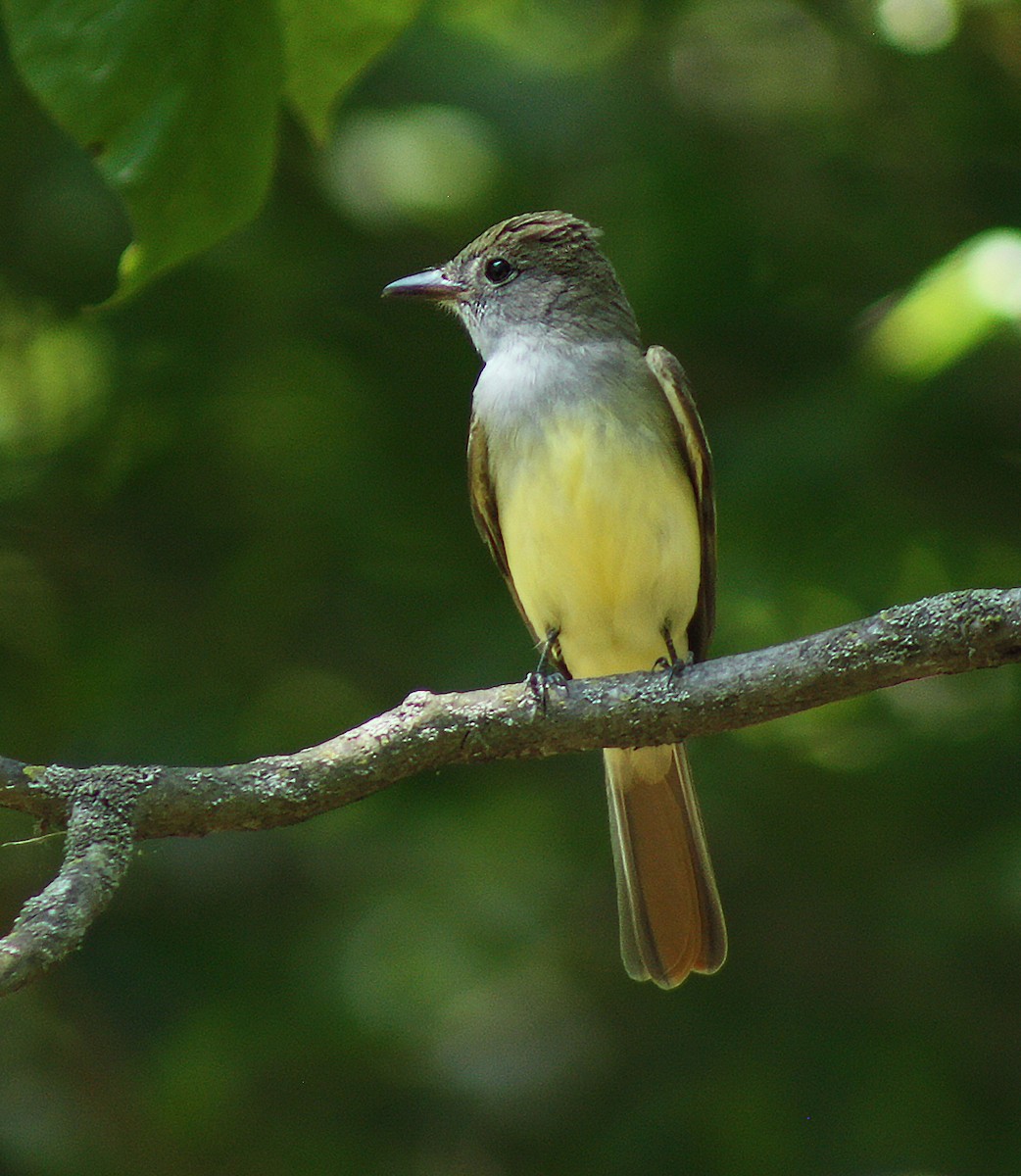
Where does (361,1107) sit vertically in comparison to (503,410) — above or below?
below

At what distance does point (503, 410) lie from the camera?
4.36 m

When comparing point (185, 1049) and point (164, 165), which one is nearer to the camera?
point (164, 165)

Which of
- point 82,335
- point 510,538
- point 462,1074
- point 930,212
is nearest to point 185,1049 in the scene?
point 462,1074

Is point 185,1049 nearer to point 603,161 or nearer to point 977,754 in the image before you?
point 977,754

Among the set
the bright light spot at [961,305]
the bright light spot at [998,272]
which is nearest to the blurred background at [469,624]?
the bright light spot at [961,305]

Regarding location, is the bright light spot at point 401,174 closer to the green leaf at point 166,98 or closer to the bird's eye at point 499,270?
the bird's eye at point 499,270

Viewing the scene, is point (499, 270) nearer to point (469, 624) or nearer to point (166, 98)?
point (469, 624)

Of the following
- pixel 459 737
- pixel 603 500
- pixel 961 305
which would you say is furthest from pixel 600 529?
pixel 459 737

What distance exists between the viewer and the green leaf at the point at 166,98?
1764mm

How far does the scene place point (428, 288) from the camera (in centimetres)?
485

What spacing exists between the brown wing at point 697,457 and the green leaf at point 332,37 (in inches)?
99.0

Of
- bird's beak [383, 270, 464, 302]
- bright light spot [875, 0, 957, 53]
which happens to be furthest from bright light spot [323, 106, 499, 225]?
bright light spot [875, 0, 957, 53]

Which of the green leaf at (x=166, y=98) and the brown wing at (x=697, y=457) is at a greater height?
the green leaf at (x=166, y=98)

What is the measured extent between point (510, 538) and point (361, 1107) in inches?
86.0
